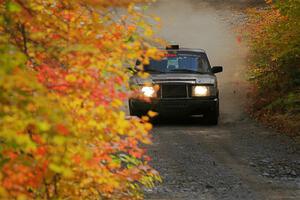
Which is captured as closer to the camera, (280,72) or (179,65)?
(179,65)

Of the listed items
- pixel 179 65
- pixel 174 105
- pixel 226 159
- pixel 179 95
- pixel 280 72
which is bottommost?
pixel 226 159

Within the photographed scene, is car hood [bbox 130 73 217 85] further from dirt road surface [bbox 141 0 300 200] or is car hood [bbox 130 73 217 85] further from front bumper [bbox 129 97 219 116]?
dirt road surface [bbox 141 0 300 200]

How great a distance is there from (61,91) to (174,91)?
8.72 m

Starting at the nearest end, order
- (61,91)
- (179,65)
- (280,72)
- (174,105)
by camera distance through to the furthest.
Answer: (61,91)
(174,105)
(179,65)
(280,72)

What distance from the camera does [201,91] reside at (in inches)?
494

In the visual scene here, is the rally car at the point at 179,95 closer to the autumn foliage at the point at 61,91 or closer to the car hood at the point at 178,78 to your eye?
the car hood at the point at 178,78

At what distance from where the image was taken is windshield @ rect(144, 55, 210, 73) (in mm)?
13070

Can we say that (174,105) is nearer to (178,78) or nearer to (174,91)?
(174,91)

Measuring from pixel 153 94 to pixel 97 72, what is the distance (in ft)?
27.3

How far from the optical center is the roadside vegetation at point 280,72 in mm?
11562

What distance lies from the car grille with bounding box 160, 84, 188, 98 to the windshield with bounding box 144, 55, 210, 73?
0.62 meters

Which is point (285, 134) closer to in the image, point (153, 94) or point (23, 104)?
point (153, 94)

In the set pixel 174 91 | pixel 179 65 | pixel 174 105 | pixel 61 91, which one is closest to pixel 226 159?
pixel 174 105

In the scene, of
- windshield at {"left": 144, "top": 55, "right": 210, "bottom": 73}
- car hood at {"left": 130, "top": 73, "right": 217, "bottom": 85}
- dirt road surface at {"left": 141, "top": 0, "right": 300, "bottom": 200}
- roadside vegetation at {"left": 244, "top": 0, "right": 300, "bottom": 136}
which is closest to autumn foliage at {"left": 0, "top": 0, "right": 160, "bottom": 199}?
dirt road surface at {"left": 141, "top": 0, "right": 300, "bottom": 200}
